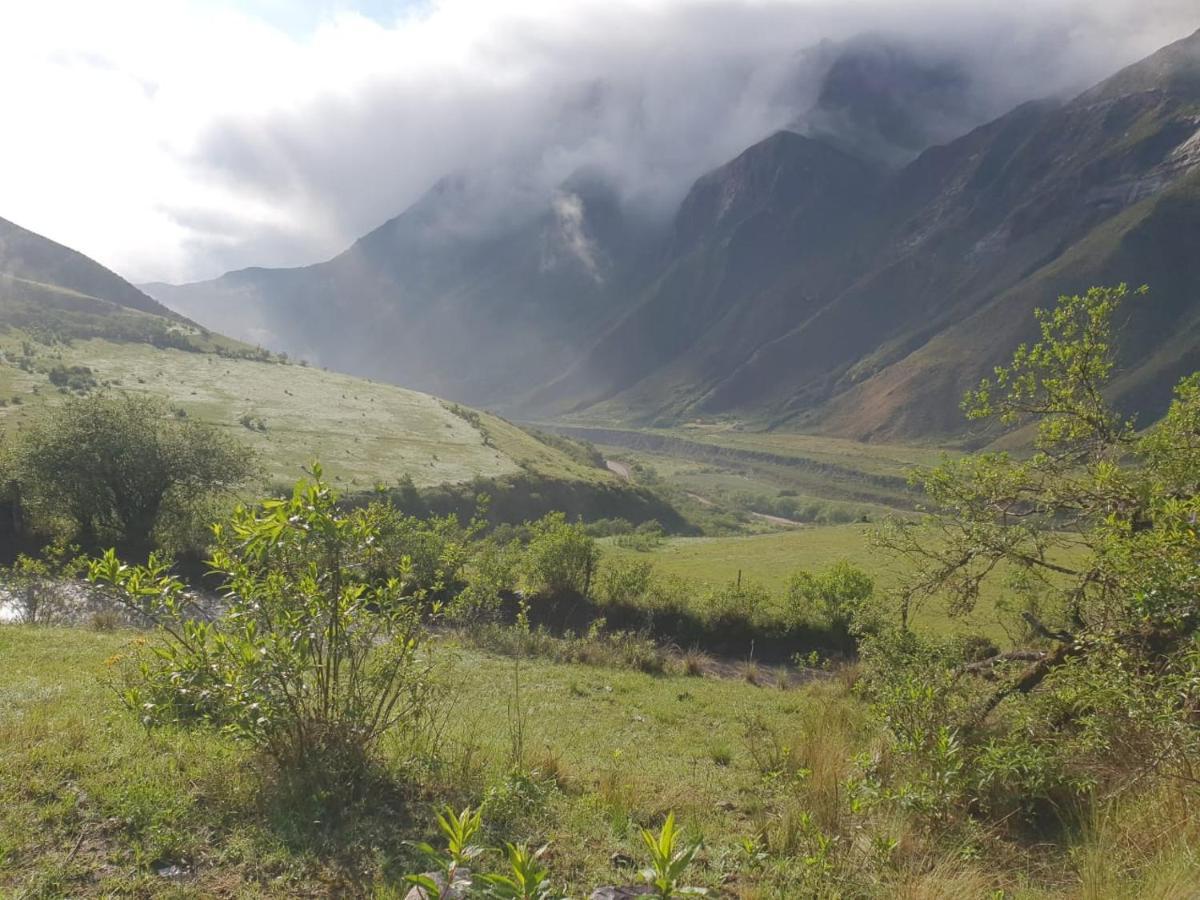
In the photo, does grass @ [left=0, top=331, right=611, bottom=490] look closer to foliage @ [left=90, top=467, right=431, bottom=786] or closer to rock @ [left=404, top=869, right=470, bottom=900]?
foliage @ [left=90, top=467, right=431, bottom=786]

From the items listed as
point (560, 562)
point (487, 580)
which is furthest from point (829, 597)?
point (487, 580)

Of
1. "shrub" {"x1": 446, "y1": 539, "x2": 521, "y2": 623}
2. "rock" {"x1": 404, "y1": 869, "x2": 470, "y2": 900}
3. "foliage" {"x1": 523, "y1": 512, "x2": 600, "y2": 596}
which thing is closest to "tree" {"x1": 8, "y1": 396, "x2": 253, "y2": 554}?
"shrub" {"x1": 446, "y1": 539, "x2": 521, "y2": 623}

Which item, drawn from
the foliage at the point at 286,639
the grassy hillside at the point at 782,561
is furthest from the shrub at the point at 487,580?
the foliage at the point at 286,639

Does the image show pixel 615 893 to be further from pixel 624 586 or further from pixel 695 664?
pixel 624 586

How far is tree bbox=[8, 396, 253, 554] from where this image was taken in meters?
31.2

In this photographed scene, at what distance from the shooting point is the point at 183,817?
19.7ft

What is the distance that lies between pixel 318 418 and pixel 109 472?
57.2 metres

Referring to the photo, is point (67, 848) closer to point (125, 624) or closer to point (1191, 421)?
point (1191, 421)

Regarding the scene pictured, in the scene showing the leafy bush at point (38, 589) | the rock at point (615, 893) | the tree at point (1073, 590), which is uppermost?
the tree at point (1073, 590)

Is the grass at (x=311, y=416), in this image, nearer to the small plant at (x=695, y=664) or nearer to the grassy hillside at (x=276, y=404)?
the grassy hillside at (x=276, y=404)

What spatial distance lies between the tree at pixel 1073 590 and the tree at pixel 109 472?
34.5 metres

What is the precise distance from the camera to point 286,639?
627 centimetres

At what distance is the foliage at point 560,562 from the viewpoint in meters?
30.8

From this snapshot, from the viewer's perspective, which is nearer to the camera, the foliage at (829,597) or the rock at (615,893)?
the rock at (615,893)
